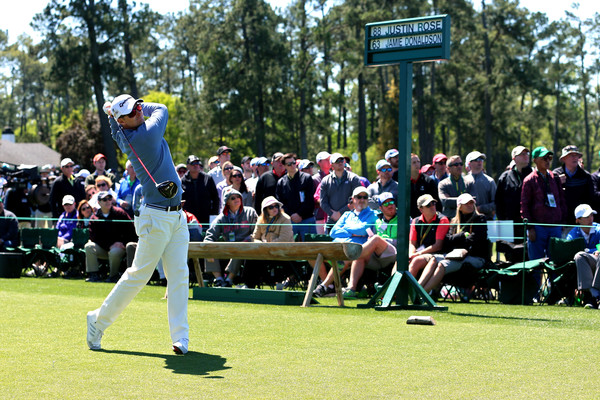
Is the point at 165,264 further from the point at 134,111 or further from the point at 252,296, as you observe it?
the point at 252,296

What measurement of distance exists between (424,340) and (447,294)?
15.2 feet

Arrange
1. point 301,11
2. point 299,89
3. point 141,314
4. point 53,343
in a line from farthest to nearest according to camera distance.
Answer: point 301,11, point 299,89, point 141,314, point 53,343

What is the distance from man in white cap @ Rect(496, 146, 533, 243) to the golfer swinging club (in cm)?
740

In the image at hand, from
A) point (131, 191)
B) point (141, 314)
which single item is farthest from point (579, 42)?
point (141, 314)

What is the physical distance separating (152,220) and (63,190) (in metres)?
12.3

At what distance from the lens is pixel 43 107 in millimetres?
102750

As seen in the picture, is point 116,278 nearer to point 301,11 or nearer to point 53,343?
point 53,343

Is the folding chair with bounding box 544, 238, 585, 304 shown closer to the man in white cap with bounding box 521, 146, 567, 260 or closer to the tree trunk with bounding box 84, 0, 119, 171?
the man in white cap with bounding box 521, 146, 567, 260

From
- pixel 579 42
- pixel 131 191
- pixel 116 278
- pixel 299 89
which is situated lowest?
pixel 116 278

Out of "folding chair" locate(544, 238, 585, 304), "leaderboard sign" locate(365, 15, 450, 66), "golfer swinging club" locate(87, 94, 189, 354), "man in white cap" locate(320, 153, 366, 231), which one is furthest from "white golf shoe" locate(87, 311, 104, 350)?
"man in white cap" locate(320, 153, 366, 231)

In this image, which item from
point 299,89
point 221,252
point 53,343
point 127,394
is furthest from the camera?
point 299,89

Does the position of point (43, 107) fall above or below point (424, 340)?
above

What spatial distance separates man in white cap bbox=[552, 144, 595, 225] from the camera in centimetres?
1316

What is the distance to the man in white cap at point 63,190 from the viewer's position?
18484 mm
